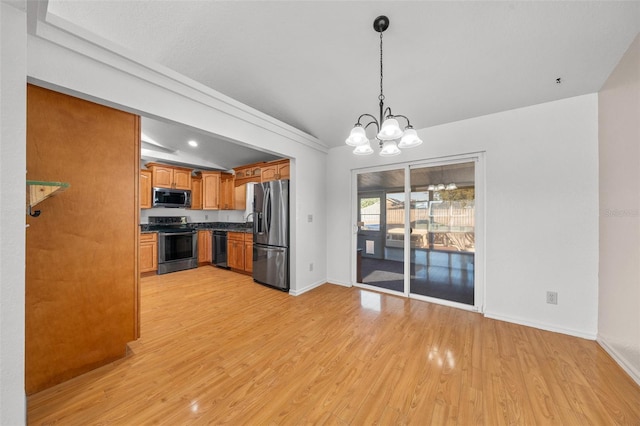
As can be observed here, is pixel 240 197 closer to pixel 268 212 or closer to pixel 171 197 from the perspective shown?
pixel 171 197

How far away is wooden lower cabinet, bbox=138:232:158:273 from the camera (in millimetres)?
4449

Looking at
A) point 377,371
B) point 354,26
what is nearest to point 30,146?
point 354,26

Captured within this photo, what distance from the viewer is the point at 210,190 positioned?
5.65 meters

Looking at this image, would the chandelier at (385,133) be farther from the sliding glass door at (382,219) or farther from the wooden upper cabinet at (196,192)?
the wooden upper cabinet at (196,192)

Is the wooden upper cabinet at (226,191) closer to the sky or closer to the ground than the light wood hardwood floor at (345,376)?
closer to the sky

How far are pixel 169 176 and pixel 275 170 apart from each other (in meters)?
2.80

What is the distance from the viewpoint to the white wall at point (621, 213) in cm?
175

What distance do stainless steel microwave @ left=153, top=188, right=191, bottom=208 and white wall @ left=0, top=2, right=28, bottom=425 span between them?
4194mm

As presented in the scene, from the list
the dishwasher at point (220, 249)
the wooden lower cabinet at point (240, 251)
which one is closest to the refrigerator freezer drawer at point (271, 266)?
the wooden lower cabinet at point (240, 251)

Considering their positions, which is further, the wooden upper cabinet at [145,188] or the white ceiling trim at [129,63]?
the wooden upper cabinet at [145,188]

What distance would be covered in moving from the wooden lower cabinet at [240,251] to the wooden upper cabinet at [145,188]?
178 centimetres

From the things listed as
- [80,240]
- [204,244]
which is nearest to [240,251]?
[204,244]

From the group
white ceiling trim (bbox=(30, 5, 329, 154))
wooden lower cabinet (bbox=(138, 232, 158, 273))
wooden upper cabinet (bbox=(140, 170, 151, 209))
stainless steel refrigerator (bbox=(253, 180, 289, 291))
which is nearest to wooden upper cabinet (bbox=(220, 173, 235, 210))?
wooden upper cabinet (bbox=(140, 170, 151, 209))

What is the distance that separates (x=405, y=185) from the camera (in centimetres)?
343
